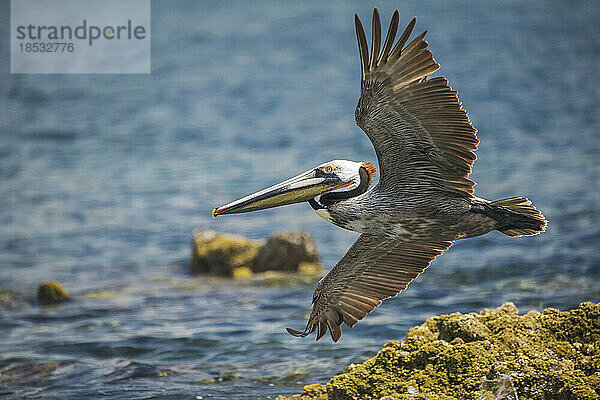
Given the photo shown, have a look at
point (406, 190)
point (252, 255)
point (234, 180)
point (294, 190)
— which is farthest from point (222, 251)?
point (406, 190)

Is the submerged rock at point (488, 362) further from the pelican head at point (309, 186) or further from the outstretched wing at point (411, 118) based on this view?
the pelican head at point (309, 186)

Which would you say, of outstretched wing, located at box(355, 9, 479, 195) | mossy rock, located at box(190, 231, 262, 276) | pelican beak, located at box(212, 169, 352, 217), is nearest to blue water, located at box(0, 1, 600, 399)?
mossy rock, located at box(190, 231, 262, 276)

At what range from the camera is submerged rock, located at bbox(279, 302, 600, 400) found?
5141 mm

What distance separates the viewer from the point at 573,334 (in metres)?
5.72

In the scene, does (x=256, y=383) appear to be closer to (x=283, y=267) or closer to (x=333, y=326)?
(x=333, y=326)

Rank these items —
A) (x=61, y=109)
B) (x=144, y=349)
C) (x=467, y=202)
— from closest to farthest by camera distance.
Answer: (x=467, y=202) < (x=144, y=349) < (x=61, y=109)

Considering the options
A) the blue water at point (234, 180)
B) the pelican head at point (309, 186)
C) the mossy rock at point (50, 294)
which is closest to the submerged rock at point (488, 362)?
the pelican head at point (309, 186)

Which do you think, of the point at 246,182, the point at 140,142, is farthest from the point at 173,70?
the point at 246,182

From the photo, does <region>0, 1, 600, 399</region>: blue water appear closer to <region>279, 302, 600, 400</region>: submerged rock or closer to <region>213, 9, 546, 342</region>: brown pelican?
<region>279, 302, 600, 400</region>: submerged rock

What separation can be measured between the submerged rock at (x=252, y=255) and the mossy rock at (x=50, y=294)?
1870mm

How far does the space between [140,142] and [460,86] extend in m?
7.02

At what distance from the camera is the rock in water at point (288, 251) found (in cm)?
1100

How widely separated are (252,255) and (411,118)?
6514 mm

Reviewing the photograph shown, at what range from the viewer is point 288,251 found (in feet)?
36.1
